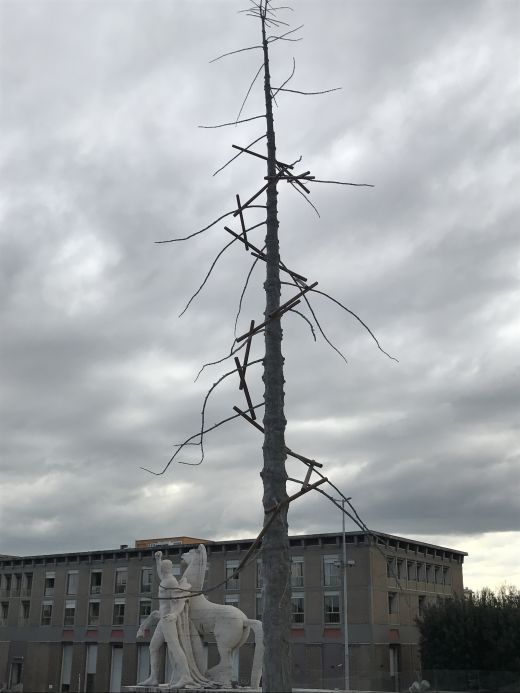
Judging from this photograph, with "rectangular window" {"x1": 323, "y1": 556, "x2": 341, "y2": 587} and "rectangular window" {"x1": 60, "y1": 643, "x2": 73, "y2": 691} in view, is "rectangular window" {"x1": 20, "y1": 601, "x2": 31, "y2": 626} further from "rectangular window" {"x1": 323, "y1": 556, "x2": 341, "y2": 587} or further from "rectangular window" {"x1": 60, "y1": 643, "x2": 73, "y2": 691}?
"rectangular window" {"x1": 323, "y1": 556, "x2": 341, "y2": 587}

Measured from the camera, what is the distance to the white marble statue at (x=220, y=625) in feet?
62.8

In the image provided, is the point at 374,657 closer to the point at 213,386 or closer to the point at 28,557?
the point at 28,557

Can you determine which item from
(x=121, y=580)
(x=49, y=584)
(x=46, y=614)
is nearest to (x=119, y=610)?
(x=121, y=580)

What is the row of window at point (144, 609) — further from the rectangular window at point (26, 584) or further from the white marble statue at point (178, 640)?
the white marble statue at point (178, 640)

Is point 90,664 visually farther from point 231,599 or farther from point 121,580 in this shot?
point 231,599

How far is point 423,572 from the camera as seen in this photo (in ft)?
195

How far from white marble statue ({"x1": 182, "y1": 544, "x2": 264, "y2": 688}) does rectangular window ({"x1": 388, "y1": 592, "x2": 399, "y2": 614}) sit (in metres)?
36.3

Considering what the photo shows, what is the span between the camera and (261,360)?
6.18 m

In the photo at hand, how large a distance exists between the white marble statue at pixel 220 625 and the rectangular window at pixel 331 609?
113ft

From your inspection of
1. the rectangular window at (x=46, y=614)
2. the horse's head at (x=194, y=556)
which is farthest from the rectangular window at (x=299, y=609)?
the horse's head at (x=194, y=556)

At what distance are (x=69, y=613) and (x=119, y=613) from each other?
5520 millimetres

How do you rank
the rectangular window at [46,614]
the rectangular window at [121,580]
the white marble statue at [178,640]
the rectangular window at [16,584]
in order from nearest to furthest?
the white marble statue at [178,640], the rectangular window at [121,580], the rectangular window at [46,614], the rectangular window at [16,584]

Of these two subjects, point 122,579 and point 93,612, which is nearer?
point 122,579

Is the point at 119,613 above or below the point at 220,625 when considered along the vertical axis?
above
